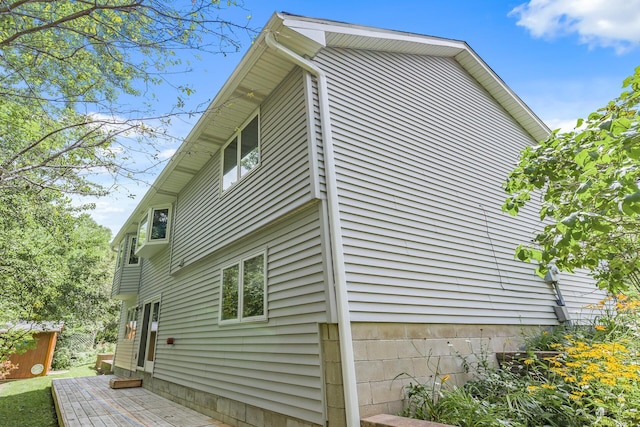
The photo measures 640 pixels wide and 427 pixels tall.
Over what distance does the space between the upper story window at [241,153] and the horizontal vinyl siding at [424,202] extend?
6.21 feet

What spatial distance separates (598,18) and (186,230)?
9531mm

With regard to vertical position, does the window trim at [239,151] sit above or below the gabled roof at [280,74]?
below

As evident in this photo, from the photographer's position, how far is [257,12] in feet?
14.6

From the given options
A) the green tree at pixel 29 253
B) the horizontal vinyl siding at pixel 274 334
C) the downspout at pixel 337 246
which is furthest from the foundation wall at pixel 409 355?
the green tree at pixel 29 253

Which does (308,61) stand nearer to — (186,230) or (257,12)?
(257,12)

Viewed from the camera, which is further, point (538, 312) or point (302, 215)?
point (538, 312)

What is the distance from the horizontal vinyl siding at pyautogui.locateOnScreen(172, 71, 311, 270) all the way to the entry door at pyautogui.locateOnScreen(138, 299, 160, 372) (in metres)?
3.41

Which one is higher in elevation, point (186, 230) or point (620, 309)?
point (186, 230)

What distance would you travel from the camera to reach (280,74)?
5574 millimetres

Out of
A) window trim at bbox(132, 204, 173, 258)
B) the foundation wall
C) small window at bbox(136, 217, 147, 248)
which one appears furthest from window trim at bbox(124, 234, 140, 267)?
the foundation wall

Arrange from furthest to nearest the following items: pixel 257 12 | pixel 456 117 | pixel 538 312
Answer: pixel 456 117 < pixel 538 312 < pixel 257 12

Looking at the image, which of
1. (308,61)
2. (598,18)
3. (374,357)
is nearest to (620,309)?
(374,357)

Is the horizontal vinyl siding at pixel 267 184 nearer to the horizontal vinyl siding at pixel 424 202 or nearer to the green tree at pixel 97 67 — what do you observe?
the horizontal vinyl siding at pixel 424 202

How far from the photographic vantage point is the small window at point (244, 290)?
5062 millimetres
